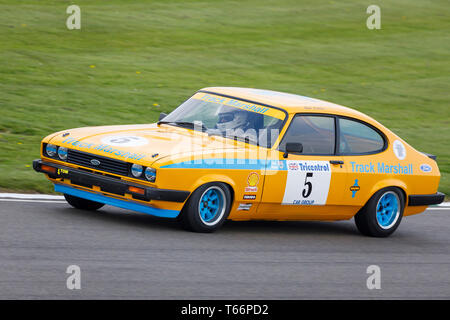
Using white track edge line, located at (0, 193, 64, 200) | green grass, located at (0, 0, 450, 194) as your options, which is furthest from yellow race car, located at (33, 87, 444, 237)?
green grass, located at (0, 0, 450, 194)

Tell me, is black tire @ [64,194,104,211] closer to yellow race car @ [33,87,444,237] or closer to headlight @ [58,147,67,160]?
yellow race car @ [33,87,444,237]

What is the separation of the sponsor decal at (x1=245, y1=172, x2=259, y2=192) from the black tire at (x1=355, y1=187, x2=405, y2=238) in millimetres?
1631

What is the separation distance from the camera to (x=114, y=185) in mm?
8445

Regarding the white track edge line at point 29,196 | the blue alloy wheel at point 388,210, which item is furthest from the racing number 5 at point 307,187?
the white track edge line at point 29,196

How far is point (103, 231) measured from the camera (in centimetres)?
837

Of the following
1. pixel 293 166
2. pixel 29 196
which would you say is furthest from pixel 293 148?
pixel 29 196

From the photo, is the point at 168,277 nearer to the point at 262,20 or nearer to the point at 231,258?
the point at 231,258

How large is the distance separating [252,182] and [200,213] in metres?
0.65

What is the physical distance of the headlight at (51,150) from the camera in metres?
9.06

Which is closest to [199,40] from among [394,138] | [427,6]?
[427,6]

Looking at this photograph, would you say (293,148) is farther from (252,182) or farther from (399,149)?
(399,149)

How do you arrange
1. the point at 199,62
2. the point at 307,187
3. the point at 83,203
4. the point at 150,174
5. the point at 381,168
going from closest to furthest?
the point at 150,174, the point at 307,187, the point at 83,203, the point at 381,168, the point at 199,62

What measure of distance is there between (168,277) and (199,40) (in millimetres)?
17728

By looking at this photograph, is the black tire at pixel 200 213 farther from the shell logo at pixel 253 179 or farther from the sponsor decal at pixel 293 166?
the sponsor decal at pixel 293 166
